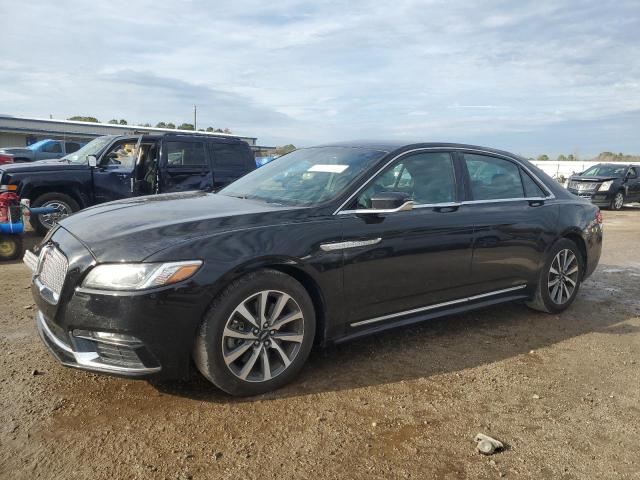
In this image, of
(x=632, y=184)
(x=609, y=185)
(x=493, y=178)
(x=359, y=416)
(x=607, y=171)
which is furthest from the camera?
(x=607, y=171)

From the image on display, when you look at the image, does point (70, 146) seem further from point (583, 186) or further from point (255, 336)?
point (255, 336)

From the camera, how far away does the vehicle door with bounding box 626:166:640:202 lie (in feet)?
63.2

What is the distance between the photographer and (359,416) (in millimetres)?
3076

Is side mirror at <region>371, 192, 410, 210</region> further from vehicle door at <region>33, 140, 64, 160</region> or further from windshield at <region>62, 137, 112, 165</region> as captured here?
vehicle door at <region>33, 140, 64, 160</region>

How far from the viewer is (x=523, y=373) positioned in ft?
12.5

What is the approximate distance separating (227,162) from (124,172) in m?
1.80

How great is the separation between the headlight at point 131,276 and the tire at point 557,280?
11.9 ft

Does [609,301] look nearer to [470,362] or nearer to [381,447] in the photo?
[470,362]

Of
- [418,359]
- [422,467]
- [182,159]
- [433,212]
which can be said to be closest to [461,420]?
[422,467]

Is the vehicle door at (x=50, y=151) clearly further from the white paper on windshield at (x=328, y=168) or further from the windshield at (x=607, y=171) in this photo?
the white paper on windshield at (x=328, y=168)

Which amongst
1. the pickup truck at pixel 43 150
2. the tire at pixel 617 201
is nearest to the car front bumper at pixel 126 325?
the tire at pixel 617 201

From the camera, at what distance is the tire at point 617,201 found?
18984 millimetres

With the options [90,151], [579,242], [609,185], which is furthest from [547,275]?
[609,185]

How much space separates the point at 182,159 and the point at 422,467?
7.41m
